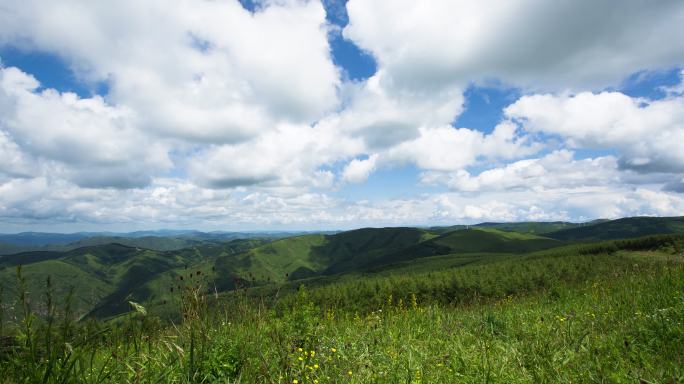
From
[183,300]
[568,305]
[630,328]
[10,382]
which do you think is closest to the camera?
[10,382]

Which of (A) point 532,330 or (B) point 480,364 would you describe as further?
(A) point 532,330

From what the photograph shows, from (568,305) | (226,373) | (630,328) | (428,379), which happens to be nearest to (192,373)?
(226,373)

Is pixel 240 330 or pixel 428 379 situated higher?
pixel 240 330

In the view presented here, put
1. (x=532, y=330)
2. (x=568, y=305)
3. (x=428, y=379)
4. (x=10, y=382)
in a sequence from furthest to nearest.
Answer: (x=568, y=305), (x=532, y=330), (x=428, y=379), (x=10, y=382)

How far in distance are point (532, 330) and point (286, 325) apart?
5.44 m

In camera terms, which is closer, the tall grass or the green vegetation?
the green vegetation

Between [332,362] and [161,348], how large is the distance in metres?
2.78

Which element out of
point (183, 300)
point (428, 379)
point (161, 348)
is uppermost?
point (183, 300)

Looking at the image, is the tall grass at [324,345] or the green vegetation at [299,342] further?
the tall grass at [324,345]

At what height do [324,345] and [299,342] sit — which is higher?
[299,342]

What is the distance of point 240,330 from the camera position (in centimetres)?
670

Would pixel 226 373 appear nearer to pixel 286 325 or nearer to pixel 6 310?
pixel 286 325

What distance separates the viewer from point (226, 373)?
17.9 feet

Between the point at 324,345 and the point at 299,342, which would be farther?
the point at 324,345
